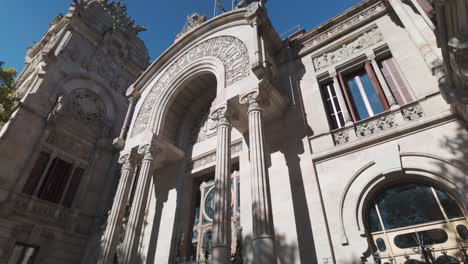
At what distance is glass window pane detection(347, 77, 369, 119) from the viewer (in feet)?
27.7

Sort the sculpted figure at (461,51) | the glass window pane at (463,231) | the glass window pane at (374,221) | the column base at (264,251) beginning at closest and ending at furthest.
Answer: the sculpted figure at (461,51), the glass window pane at (463,231), the column base at (264,251), the glass window pane at (374,221)

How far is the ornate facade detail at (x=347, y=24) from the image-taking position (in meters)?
9.48

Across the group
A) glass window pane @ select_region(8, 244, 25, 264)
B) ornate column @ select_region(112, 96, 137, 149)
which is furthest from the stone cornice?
glass window pane @ select_region(8, 244, 25, 264)

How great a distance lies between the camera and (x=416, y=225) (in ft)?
19.8

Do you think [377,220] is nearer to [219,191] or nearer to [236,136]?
[219,191]

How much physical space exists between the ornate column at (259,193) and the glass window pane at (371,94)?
352 centimetres

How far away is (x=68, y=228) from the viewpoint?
13086 mm

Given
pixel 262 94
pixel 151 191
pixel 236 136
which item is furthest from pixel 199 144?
pixel 262 94

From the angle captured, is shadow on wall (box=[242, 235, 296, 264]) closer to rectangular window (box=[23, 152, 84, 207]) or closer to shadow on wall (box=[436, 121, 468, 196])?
shadow on wall (box=[436, 121, 468, 196])

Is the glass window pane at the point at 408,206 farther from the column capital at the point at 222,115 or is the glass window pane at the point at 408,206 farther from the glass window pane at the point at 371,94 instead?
the column capital at the point at 222,115

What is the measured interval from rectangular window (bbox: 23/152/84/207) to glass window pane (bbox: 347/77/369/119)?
48.0 feet

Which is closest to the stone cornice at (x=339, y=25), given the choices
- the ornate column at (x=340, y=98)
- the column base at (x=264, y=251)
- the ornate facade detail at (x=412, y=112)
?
the ornate column at (x=340, y=98)

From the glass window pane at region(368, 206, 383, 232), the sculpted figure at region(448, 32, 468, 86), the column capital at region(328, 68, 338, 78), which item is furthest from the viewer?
the column capital at region(328, 68, 338, 78)

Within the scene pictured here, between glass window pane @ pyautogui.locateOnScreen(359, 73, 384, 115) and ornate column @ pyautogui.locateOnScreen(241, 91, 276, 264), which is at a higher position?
glass window pane @ pyautogui.locateOnScreen(359, 73, 384, 115)
